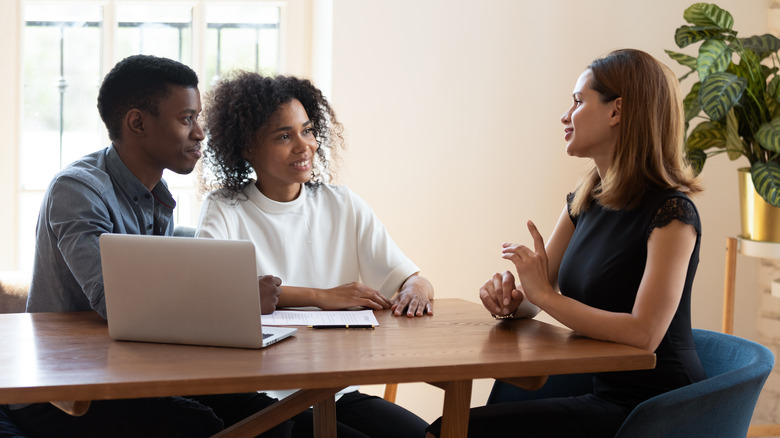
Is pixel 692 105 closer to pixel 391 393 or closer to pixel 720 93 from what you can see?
pixel 720 93

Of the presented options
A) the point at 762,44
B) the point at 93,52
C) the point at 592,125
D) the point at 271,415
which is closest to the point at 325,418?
the point at 271,415

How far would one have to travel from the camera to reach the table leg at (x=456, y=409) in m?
1.63

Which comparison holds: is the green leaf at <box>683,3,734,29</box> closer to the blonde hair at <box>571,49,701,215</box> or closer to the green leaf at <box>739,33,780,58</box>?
the green leaf at <box>739,33,780,58</box>

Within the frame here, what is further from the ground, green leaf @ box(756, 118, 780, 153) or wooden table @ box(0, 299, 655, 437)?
green leaf @ box(756, 118, 780, 153)

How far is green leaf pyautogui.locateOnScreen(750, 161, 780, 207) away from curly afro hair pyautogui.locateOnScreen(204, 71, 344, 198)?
1.63m

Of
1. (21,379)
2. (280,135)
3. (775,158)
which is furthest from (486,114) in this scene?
(21,379)

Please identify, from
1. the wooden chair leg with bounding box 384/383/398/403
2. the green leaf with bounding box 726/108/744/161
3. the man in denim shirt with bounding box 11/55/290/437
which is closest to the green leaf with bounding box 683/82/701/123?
the green leaf with bounding box 726/108/744/161

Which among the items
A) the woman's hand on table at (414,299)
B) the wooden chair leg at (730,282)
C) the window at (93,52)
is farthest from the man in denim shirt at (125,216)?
the wooden chair leg at (730,282)

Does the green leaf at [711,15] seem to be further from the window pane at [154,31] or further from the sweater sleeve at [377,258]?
the window pane at [154,31]

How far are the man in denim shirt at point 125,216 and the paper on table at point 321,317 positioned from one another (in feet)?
0.17

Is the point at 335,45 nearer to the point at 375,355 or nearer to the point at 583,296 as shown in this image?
the point at 583,296

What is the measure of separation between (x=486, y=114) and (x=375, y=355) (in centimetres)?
225

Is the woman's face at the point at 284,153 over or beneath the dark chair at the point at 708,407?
over

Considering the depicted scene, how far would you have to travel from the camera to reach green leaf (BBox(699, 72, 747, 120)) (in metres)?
3.03
